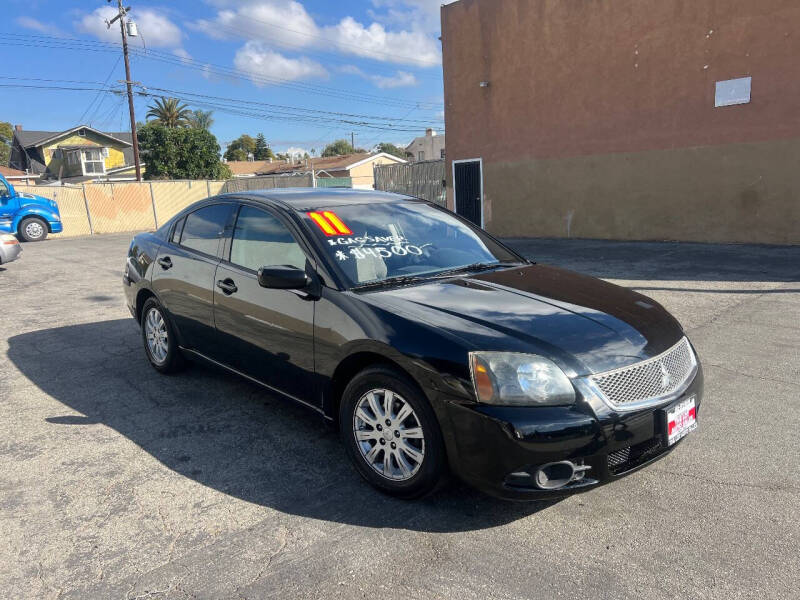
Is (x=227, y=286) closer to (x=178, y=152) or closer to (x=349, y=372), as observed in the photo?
(x=349, y=372)

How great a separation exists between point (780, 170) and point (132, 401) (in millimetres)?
12855

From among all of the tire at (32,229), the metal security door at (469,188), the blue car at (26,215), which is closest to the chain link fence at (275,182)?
the blue car at (26,215)

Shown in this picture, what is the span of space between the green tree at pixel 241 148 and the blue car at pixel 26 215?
6689cm

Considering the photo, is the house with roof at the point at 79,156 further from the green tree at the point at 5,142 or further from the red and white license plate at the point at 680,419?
the red and white license plate at the point at 680,419

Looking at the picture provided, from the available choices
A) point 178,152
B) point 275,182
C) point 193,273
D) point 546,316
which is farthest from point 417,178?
point 178,152

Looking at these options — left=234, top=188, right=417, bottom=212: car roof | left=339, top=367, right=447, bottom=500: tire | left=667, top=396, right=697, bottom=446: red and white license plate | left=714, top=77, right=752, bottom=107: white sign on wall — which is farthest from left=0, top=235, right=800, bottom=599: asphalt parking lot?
left=714, top=77, right=752, bottom=107: white sign on wall

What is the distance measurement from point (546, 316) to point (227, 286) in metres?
2.21

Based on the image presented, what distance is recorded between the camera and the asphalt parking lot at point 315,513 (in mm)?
2443

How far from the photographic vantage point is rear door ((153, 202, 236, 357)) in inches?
170

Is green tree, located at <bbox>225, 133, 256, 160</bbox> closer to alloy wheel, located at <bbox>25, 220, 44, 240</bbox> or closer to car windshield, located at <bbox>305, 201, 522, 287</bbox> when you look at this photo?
alloy wheel, located at <bbox>25, 220, 44, 240</bbox>

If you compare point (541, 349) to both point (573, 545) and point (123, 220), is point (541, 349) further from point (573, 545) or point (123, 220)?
point (123, 220)

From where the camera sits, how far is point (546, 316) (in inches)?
119

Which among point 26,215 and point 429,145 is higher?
point 429,145

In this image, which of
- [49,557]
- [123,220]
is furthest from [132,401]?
[123,220]
